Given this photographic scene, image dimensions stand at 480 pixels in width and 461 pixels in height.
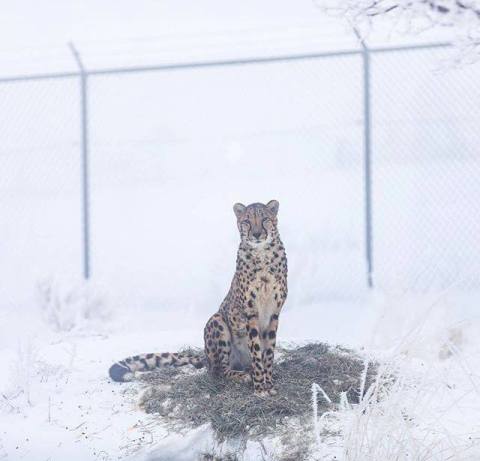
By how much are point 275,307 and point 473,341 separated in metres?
2.32

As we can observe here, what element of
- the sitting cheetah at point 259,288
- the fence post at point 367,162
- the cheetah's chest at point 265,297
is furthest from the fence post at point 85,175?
the cheetah's chest at point 265,297

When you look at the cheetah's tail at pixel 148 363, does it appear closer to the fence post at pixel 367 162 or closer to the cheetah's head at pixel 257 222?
the cheetah's head at pixel 257 222

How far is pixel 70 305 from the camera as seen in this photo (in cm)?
578

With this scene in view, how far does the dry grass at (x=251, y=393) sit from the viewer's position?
9.32 ft

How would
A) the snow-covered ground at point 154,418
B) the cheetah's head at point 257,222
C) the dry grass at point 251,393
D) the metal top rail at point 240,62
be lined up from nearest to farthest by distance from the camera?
the snow-covered ground at point 154,418 < the dry grass at point 251,393 < the cheetah's head at point 257,222 < the metal top rail at point 240,62

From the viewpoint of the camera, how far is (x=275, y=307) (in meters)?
3.04

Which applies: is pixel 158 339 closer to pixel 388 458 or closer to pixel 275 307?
pixel 275 307

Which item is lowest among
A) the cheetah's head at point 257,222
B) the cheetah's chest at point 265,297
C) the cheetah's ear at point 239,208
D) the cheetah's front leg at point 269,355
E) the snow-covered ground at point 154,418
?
the snow-covered ground at point 154,418

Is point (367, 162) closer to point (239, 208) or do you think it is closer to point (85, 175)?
point (85, 175)

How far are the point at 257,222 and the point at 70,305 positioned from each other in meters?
3.20

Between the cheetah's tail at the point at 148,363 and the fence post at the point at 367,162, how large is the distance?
92.8 inches

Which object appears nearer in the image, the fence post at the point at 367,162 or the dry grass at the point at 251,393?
the dry grass at the point at 251,393

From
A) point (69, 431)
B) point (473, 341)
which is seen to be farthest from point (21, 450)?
point (473, 341)

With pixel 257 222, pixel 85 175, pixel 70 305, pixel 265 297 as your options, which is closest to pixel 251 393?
pixel 265 297
